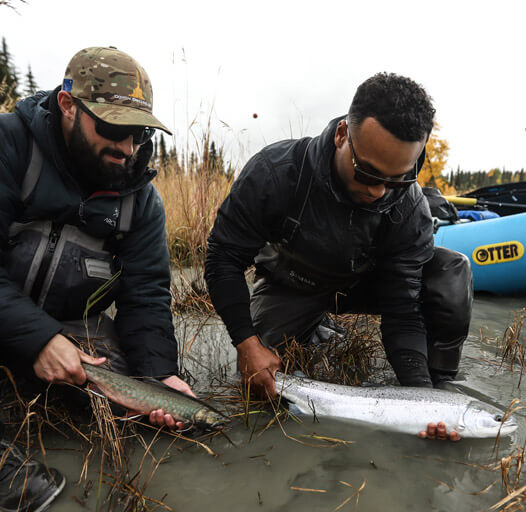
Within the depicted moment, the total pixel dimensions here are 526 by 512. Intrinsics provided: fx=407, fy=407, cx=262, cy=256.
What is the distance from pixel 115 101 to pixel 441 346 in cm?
257

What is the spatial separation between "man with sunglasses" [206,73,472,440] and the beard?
65cm

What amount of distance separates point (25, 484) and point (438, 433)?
6.18 feet

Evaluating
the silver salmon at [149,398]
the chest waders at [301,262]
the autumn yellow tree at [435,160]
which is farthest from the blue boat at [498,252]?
the autumn yellow tree at [435,160]

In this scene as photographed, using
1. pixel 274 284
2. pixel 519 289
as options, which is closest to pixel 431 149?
pixel 519 289

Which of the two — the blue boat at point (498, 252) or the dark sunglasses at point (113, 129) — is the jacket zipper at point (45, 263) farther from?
the blue boat at point (498, 252)

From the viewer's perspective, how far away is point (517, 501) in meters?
1.53

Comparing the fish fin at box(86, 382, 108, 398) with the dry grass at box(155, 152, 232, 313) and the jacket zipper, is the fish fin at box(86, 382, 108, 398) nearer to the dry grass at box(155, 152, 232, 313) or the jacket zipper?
the jacket zipper

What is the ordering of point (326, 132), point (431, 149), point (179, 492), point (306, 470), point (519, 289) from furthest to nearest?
1. point (431, 149)
2. point (519, 289)
3. point (326, 132)
4. point (306, 470)
5. point (179, 492)

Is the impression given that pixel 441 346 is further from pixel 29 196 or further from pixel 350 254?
pixel 29 196

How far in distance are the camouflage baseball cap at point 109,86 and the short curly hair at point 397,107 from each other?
1.12 meters

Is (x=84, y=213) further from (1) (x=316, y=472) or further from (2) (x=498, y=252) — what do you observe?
(2) (x=498, y=252)

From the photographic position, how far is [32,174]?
217 cm

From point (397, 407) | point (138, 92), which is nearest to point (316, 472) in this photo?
point (397, 407)

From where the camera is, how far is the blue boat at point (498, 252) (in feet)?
16.3
